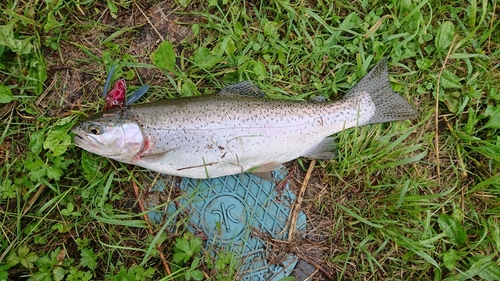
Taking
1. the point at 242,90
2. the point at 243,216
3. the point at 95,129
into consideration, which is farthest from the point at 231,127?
the point at 95,129

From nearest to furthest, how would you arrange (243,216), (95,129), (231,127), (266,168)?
1. (95,129)
2. (231,127)
3. (266,168)
4. (243,216)

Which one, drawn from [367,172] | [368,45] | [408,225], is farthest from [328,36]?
[408,225]

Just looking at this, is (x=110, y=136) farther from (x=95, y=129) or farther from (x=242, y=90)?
(x=242, y=90)

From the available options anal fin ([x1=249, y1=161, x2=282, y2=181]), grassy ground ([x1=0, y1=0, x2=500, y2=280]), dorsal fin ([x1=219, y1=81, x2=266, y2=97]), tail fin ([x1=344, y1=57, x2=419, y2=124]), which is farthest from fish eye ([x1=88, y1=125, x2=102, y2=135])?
tail fin ([x1=344, y1=57, x2=419, y2=124])

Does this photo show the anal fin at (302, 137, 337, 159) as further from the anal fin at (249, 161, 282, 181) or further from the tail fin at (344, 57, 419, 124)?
the tail fin at (344, 57, 419, 124)

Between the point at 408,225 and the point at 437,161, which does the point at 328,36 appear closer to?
the point at 437,161

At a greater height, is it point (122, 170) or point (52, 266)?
point (122, 170)

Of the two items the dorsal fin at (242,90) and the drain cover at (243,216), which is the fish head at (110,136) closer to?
the drain cover at (243,216)
